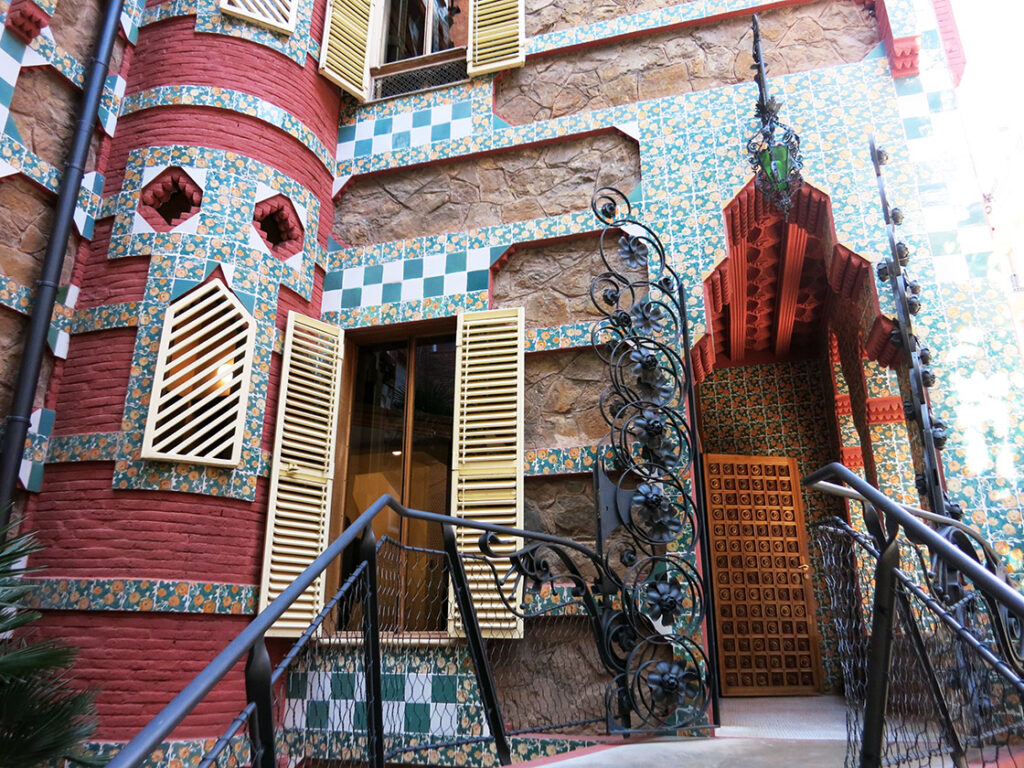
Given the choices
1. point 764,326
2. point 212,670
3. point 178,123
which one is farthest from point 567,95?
point 212,670

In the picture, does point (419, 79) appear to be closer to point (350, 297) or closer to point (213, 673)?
point (350, 297)

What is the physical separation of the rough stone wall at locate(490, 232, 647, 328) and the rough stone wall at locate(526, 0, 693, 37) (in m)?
1.98

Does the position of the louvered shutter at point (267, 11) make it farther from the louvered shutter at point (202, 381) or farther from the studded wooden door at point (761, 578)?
the studded wooden door at point (761, 578)

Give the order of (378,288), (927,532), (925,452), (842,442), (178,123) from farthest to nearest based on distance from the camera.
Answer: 1. (842,442)
2. (378,288)
3. (178,123)
4. (925,452)
5. (927,532)

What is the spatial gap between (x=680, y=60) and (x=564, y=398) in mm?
2831

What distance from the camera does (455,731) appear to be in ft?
16.0

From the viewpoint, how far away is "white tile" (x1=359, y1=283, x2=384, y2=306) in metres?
6.11

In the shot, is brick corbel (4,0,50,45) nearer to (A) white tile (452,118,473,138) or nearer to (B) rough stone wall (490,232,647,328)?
(A) white tile (452,118,473,138)

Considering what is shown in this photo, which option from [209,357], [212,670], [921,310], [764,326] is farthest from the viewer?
[764,326]

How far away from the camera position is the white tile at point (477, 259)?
5922 mm

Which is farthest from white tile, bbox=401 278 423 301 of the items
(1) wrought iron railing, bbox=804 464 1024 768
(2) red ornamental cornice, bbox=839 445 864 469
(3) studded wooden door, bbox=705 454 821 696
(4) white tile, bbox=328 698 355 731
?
(2) red ornamental cornice, bbox=839 445 864 469

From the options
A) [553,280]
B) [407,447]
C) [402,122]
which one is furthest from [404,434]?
[402,122]

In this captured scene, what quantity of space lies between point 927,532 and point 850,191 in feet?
12.7

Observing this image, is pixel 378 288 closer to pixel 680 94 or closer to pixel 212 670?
pixel 680 94
